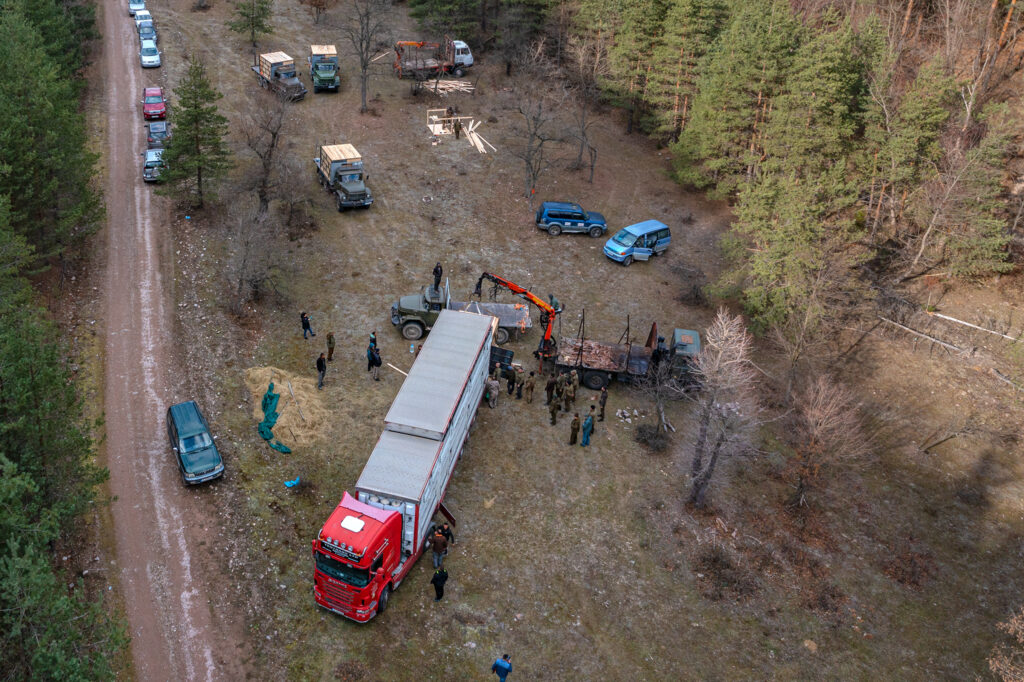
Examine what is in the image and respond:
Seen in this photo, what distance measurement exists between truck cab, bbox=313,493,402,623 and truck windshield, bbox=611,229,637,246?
75.9 feet

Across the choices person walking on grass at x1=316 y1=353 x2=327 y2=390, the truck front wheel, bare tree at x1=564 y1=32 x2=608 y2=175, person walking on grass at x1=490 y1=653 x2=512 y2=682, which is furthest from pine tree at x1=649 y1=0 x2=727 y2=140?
person walking on grass at x1=490 y1=653 x2=512 y2=682

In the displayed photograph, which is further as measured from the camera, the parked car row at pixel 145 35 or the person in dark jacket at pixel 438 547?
the parked car row at pixel 145 35

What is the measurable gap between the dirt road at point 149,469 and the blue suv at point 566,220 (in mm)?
19714

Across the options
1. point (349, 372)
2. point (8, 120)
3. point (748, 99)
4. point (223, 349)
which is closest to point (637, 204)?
point (748, 99)

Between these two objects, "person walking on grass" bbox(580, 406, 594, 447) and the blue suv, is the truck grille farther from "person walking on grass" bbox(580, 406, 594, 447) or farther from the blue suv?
the blue suv

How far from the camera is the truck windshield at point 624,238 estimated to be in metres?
38.2

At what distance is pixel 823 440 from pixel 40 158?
3322cm

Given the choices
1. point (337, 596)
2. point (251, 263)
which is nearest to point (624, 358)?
point (337, 596)

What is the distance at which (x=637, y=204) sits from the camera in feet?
144

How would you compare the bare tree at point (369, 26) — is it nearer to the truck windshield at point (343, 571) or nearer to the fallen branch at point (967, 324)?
the fallen branch at point (967, 324)

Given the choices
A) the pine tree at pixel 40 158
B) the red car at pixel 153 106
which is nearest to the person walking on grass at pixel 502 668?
the pine tree at pixel 40 158

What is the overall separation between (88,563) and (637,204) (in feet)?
114

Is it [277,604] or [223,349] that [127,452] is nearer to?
[223,349]

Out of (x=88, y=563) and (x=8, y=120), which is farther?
(x=8, y=120)
